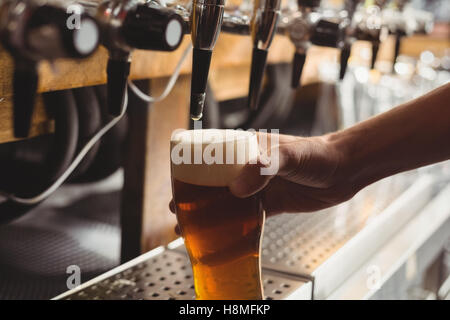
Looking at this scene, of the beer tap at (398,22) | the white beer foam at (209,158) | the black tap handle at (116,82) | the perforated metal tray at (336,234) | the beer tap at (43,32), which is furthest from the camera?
the beer tap at (398,22)

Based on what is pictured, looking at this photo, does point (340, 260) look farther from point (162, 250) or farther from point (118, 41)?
point (118, 41)

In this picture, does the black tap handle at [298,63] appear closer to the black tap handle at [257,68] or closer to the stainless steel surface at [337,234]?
the black tap handle at [257,68]

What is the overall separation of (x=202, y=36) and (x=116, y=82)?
0.10 m

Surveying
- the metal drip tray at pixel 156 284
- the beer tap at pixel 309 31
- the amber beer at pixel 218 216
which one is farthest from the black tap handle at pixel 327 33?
the metal drip tray at pixel 156 284

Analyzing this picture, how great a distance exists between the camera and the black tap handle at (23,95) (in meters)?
0.44

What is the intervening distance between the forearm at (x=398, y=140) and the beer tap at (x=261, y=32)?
0.19 m

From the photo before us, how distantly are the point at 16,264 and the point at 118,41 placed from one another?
3.28ft

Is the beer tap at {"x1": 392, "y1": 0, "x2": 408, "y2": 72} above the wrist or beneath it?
above

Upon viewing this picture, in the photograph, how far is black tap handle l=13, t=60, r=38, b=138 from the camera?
1.46 ft

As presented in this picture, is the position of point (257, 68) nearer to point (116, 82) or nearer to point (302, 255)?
point (116, 82)

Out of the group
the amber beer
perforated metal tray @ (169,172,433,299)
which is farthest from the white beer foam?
perforated metal tray @ (169,172,433,299)

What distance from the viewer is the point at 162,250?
1.07 meters

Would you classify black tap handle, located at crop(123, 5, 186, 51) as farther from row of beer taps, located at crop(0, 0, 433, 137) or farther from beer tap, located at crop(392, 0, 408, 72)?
beer tap, located at crop(392, 0, 408, 72)

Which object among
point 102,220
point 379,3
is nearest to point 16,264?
point 102,220
